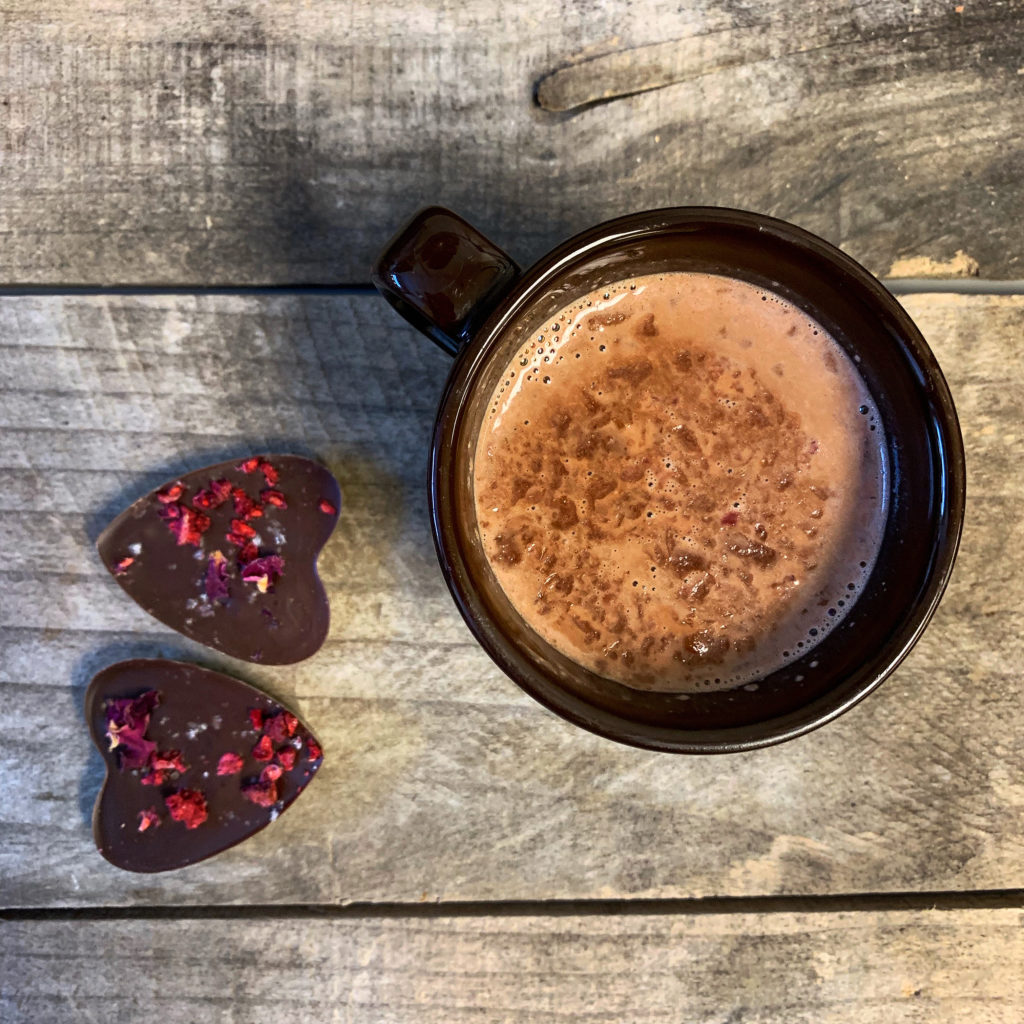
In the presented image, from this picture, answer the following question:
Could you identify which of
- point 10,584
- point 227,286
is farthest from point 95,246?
point 10,584

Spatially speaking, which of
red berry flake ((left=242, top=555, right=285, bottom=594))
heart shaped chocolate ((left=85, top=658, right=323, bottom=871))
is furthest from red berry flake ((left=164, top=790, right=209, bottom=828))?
red berry flake ((left=242, top=555, right=285, bottom=594))

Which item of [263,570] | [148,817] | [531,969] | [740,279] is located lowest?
[531,969]

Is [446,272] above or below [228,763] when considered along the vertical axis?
above

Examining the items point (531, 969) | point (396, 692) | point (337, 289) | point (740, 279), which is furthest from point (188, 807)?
point (740, 279)

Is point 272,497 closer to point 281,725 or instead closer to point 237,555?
point 237,555

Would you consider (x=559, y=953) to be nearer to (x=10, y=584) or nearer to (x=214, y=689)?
(x=214, y=689)

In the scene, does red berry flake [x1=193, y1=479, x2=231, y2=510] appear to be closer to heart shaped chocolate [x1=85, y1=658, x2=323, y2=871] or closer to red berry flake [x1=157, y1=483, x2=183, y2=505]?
red berry flake [x1=157, y1=483, x2=183, y2=505]
